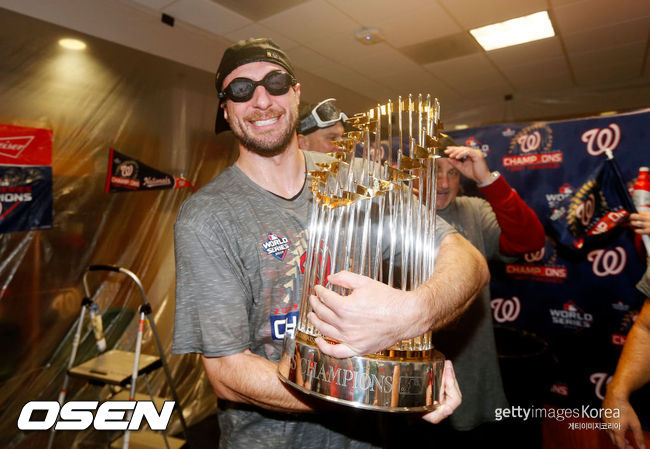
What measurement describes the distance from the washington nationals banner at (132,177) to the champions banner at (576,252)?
3081 millimetres

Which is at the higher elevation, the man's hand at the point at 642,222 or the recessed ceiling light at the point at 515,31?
the recessed ceiling light at the point at 515,31

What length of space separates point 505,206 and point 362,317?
6.80 ft

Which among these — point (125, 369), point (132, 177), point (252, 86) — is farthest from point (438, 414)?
point (132, 177)

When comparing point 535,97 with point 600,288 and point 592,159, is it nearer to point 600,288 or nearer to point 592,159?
point 592,159

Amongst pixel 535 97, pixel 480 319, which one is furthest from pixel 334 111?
pixel 535 97

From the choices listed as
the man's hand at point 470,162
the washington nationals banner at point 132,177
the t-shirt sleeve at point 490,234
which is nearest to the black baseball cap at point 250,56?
the man's hand at point 470,162

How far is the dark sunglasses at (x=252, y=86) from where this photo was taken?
138 centimetres

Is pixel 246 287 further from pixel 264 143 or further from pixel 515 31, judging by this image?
pixel 515 31

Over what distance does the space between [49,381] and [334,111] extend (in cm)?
320

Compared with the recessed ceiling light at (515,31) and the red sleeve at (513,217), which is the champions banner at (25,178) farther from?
the recessed ceiling light at (515,31)

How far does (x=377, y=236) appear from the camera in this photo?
773 millimetres

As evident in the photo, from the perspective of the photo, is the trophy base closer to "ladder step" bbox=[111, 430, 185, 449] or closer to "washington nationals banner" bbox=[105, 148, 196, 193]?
"ladder step" bbox=[111, 430, 185, 449]

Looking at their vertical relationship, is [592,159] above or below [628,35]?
below

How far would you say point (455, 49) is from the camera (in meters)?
5.03
